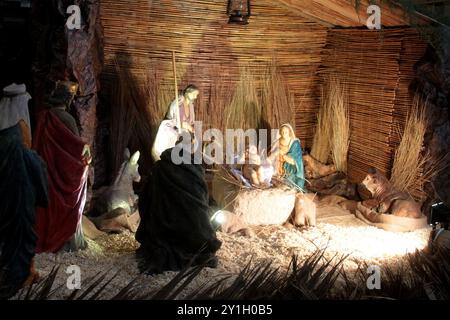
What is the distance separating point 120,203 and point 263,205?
4.70ft

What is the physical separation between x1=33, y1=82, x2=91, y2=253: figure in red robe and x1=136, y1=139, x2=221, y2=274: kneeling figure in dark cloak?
0.62m

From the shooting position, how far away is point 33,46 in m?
6.27

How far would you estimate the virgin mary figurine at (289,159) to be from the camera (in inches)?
260

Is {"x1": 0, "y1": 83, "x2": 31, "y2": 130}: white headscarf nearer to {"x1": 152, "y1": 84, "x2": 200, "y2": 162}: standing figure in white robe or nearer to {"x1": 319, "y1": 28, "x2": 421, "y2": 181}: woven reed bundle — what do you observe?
{"x1": 152, "y1": 84, "x2": 200, "y2": 162}: standing figure in white robe

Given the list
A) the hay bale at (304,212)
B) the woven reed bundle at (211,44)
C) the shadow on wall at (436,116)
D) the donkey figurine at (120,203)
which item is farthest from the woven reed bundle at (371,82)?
the donkey figurine at (120,203)

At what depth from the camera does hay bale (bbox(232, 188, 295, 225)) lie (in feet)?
19.5

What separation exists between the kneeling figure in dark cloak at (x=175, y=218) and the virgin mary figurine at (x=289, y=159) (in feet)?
6.90

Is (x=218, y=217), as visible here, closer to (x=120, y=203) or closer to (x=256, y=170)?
(x=256, y=170)

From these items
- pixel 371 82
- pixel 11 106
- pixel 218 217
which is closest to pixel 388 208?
pixel 371 82

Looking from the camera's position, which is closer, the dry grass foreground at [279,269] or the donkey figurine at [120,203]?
the dry grass foreground at [279,269]

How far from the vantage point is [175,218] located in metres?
4.59

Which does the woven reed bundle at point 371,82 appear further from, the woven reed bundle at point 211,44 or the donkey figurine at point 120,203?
the donkey figurine at point 120,203
